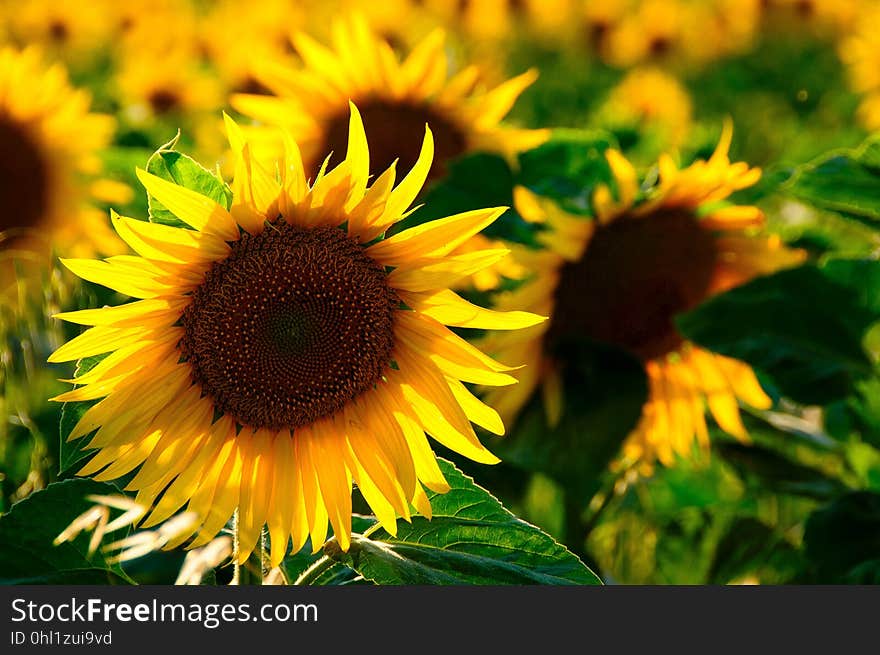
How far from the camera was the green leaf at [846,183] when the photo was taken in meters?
1.18

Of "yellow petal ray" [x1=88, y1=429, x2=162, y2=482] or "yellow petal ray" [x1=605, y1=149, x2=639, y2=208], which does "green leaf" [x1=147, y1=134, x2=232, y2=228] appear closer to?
"yellow petal ray" [x1=88, y1=429, x2=162, y2=482]

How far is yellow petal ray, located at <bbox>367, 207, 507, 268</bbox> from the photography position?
82cm

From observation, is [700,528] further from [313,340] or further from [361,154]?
[361,154]

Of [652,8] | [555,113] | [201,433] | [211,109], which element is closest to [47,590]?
[201,433]

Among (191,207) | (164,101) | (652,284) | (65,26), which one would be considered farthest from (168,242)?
(65,26)

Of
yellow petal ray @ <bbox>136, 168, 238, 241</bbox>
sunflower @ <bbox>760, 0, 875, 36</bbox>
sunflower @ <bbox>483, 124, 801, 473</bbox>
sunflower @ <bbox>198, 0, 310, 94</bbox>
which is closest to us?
yellow petal ray @ <bbox>136, 168, 238, 241</bbox>

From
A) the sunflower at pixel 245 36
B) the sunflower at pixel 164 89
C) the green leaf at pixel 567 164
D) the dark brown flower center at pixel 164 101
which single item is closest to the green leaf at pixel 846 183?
the green leaf at pixel 567 164

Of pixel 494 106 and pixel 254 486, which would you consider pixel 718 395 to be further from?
pixel 254 486

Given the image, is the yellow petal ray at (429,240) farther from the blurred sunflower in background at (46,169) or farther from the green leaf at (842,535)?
the blurred sunflower in background at (46,169)

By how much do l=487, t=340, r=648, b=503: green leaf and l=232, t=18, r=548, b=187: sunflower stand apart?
0.43 m

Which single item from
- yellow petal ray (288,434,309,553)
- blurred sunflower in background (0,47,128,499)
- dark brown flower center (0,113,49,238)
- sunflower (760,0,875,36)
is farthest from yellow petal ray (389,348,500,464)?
sunflower (760,0,875,36)

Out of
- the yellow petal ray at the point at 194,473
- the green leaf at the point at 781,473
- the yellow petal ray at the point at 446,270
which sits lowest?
the green leaf at the point at 781,473

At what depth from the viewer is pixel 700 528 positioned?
1584 millimetres

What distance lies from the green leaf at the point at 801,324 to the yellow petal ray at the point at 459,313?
16.4 inches
